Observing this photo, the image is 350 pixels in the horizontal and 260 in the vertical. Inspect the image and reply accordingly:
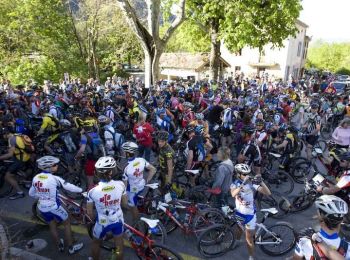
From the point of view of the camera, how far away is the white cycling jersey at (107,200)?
154 inches

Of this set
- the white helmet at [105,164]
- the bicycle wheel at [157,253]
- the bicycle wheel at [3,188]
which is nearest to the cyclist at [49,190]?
the white helmet at [105,164]

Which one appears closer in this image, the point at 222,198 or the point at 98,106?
the point at 222,198

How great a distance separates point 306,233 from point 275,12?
17.7m

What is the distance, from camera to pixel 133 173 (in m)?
5.02

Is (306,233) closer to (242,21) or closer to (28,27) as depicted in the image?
(242,21)

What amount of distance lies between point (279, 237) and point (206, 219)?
1277 mm

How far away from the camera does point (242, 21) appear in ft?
56.3

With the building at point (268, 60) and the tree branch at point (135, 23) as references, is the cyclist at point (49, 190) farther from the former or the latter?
the building at point (268, 60)

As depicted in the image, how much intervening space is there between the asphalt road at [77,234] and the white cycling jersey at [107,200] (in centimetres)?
127

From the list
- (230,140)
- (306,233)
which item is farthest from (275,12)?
(306,233)

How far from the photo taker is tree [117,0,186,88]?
1246 cm

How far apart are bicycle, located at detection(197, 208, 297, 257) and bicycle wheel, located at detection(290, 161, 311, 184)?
312cm

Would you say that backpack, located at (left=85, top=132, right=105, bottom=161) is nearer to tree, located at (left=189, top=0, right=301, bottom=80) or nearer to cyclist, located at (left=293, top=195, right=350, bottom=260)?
cyclist, located at (left=293, top=195, right=350, bottom=260)

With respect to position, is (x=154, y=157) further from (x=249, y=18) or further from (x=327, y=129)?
(x=249, y=18)
